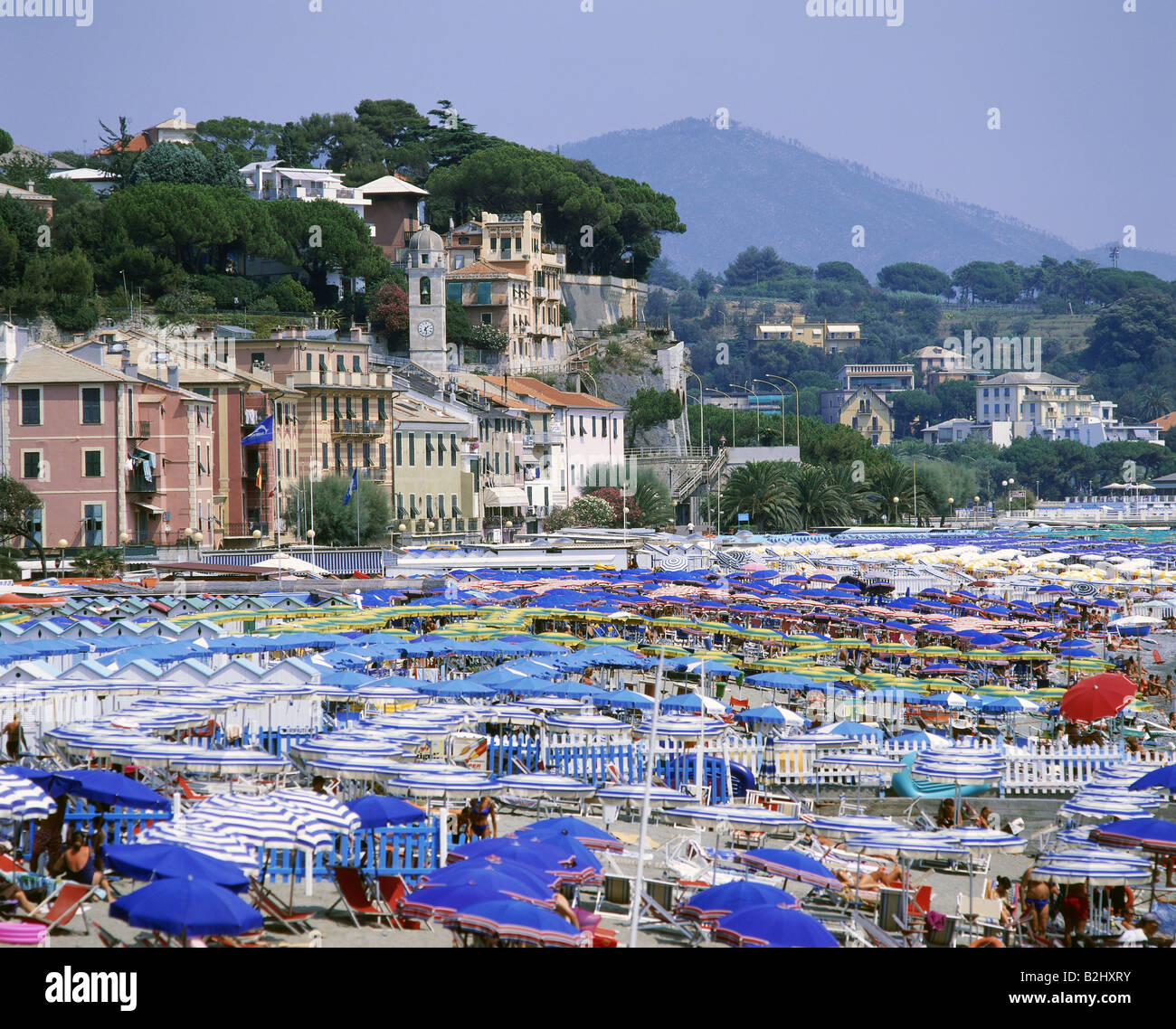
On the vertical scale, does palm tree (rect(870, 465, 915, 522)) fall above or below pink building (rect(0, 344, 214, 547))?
below

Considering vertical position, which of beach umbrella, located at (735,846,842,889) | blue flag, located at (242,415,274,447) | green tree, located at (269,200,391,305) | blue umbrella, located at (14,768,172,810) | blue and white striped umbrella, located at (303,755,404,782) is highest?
green tree, located at (269,200,391,305)

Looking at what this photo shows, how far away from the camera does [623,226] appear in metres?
118

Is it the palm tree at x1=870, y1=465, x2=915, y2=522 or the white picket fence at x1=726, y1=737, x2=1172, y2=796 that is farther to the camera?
the palm tree at x1=870, y1=465, x2=915, y2=522

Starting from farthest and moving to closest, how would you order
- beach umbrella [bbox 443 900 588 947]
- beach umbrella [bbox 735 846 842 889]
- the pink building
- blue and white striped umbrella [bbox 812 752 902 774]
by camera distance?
the pink building < blue and white striped umbrella [bbox 812 752 902 774] < beach umbrella [bbox 735 846 842 889] < beach umbrella [bbox 443 900 588 947]

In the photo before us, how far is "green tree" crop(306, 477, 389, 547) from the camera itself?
62750mm

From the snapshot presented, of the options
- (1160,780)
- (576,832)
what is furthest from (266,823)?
(1160,780)

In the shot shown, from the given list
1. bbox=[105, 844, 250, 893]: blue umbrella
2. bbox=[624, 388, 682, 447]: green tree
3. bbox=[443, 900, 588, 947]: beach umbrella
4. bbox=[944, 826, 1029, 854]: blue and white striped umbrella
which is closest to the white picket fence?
bbox=[944, 826, 1029, 854]: blue and white striped umbrella

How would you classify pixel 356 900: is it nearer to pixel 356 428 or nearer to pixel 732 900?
pixel 732 900

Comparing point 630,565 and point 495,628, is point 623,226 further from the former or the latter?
point 495,628

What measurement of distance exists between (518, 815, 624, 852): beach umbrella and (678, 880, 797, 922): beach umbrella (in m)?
2.16

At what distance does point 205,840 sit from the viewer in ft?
44.7

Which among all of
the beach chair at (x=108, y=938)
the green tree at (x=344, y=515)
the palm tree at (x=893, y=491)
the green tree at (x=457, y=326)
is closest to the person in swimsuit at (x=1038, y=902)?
the beach chair at (x=108, y=938)
